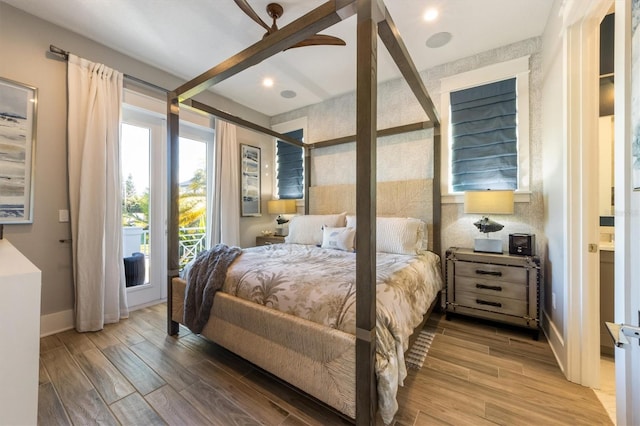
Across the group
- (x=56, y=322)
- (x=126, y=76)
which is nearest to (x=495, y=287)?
(x=56, y=322)

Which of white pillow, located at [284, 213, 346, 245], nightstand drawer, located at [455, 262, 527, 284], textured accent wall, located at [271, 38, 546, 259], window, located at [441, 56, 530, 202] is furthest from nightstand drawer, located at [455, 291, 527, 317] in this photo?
white pillow, located at [284, 213, 346, 245]

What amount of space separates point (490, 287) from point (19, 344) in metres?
2.98

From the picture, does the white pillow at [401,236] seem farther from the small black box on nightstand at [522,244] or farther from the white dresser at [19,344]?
the white dresser at [19,344]

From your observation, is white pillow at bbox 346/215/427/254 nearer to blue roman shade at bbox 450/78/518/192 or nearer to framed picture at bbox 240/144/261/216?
blue roman shade at bbox 450/78/518/192

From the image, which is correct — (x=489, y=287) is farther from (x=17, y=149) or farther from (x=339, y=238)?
(x=17, y=149)

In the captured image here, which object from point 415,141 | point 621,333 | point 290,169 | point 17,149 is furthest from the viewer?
point 290,169

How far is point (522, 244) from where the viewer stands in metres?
2.35

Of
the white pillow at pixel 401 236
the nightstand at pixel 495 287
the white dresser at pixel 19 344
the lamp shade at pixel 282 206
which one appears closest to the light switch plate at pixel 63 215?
the white dresser at pixel 19 344

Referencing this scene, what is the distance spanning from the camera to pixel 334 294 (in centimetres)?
146

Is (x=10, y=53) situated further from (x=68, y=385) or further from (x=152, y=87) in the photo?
(x=68, y=385)

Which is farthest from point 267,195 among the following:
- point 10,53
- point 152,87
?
point 10,53

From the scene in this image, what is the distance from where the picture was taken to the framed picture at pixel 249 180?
4035 millimetres

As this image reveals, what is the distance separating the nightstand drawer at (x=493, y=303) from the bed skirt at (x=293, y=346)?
5.78 feet

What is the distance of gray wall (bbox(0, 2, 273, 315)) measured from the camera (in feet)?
7.02
